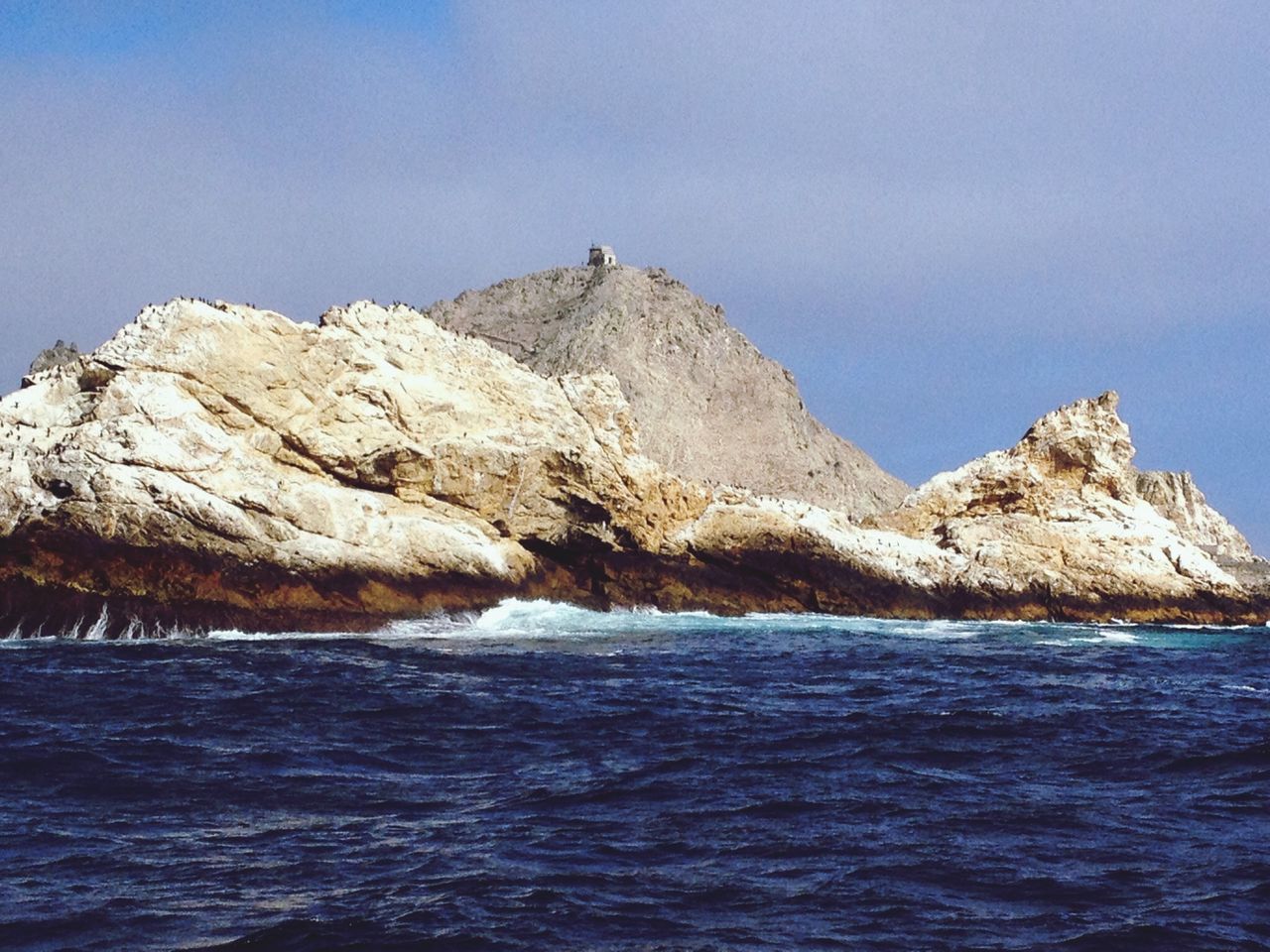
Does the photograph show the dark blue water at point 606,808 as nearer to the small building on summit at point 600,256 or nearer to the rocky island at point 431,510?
the rocky island at point 431,510

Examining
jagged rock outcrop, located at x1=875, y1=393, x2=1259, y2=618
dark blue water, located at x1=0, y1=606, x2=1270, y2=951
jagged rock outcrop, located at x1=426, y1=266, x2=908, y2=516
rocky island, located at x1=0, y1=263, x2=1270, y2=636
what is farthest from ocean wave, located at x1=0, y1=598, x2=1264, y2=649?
jagged rock outcrop, located at x1=426, y1=266, x2=908, y2=516

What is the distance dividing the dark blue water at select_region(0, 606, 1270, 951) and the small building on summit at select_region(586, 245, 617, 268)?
7345 centimetres

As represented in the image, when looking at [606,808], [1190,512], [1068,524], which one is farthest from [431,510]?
[1190,512]

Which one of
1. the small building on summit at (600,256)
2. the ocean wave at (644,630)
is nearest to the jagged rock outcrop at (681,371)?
the small building on summit at (600,256)

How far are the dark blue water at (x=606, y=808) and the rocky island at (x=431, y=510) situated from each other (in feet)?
13.3

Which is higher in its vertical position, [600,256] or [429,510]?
[600,256]

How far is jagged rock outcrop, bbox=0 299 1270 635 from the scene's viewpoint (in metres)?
29.4

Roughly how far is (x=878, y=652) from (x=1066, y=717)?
34.4 ft

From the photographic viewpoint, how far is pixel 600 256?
9794cm

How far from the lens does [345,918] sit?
33.9ft

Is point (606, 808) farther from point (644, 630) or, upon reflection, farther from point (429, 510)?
point (429, 510)

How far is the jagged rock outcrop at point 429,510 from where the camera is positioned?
29.4m

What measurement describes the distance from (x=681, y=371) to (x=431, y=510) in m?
53.0

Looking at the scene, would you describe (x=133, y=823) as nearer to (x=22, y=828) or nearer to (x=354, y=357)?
(x=22, y=828)
